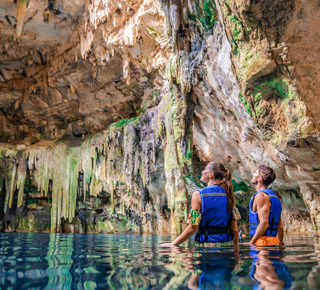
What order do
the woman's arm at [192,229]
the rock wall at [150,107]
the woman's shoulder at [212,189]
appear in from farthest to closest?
1. the rock wall at [150,107]
2. the woman's shoulder at [212,189]
3. the woman's arm at [192,229]

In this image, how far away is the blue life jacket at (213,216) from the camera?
8.43ft

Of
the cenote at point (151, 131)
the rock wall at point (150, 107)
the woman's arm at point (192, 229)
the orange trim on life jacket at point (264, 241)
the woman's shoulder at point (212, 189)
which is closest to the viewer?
the cenote at point (151, 131)

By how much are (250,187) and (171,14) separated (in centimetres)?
672

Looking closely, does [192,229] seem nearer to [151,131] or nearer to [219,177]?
[219,177]

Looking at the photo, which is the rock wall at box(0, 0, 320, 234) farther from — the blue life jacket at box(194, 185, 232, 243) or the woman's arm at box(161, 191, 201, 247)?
the woman's arm at box(161, 191, 201, 247)

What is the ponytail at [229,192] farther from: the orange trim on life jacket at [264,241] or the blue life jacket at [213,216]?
the orange trim on life jacket at [264,241]

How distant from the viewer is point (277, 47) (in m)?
3.63

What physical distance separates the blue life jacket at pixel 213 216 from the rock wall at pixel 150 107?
215 centimetres

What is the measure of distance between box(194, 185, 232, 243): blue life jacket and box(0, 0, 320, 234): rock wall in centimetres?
215

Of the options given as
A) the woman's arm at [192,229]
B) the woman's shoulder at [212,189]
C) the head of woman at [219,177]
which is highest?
the head of woman at [219,177]

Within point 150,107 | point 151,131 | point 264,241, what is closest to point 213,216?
point 264,241

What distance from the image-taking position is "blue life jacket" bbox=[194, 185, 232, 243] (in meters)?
2.57

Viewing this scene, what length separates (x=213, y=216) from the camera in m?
2.57

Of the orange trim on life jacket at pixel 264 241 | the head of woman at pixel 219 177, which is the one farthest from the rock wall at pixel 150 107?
the head of woman at pixel 219 177
